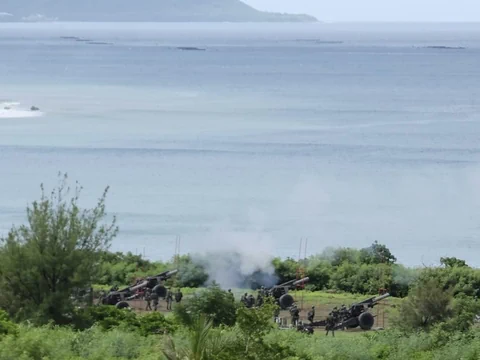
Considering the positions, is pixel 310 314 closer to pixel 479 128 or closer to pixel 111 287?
pixel 111 287

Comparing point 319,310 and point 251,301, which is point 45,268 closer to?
point 251,301

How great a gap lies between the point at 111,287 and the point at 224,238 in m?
15.6

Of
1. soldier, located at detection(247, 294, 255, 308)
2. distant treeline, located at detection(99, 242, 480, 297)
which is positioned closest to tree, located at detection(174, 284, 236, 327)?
soldier, located at detection(247, 294, 255, 308)

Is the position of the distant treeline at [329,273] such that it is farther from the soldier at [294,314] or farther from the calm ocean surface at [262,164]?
the calm ocean surface at [262,164]

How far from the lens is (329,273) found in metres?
40.6

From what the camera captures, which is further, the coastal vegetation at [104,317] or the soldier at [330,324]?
the soldier at [330,324]

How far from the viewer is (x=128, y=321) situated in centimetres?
2872

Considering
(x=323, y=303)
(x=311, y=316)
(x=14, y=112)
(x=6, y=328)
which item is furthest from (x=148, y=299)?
(x=14, y=112)

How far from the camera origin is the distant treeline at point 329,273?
38.2 metres

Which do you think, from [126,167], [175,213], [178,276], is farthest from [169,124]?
[178,276]

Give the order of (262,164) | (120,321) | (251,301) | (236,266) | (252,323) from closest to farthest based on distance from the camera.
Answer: (252,323)
(120,321)
(251,301)
(236,266)
(262,164)

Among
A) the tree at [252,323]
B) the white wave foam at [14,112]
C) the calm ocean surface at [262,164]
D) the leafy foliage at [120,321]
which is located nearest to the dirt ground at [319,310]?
the leafy foliage at [120,321]

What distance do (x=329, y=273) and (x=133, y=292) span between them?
301 inches

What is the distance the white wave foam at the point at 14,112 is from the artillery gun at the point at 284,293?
7966 centimetres
